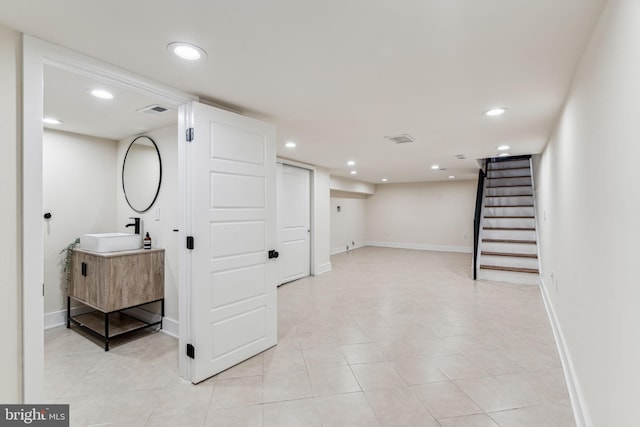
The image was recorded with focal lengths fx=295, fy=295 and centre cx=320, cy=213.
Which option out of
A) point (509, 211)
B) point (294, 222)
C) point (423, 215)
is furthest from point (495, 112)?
point (423, 215)

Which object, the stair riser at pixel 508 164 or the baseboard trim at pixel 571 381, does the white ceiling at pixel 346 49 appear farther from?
the stair riser at pixel 508 164

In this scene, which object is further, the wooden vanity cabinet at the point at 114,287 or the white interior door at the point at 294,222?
the white interior door at the point at 294,222

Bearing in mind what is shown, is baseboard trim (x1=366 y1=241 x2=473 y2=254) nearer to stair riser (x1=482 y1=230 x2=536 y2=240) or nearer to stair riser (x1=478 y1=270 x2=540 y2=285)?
stair riser (x1=482 y1=230 x2=536 y2=240)

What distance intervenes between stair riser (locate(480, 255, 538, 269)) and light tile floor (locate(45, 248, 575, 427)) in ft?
4.94

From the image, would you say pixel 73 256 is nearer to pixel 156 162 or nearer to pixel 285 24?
pixel 156 162

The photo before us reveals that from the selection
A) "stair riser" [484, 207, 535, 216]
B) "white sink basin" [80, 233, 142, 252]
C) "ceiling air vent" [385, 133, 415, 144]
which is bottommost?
"white sink basin" [80, 233, 142, 252]

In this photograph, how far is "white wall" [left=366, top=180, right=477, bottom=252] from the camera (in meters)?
8.97

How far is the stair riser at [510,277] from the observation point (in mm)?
5043

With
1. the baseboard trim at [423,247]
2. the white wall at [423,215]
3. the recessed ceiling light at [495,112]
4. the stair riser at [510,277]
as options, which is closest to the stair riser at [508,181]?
the white wall at [423,215]

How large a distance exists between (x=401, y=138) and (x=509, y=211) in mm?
3921

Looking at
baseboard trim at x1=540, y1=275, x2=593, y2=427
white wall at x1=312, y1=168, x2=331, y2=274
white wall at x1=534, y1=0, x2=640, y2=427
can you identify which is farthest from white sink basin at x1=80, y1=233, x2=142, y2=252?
baseboard trim at x1=540, y1=275, x2=593, y2=427

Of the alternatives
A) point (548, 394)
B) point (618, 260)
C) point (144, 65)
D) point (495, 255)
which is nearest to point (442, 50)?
point (618, 260)

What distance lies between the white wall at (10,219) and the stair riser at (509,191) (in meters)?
7.34

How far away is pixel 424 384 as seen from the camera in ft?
7.33
